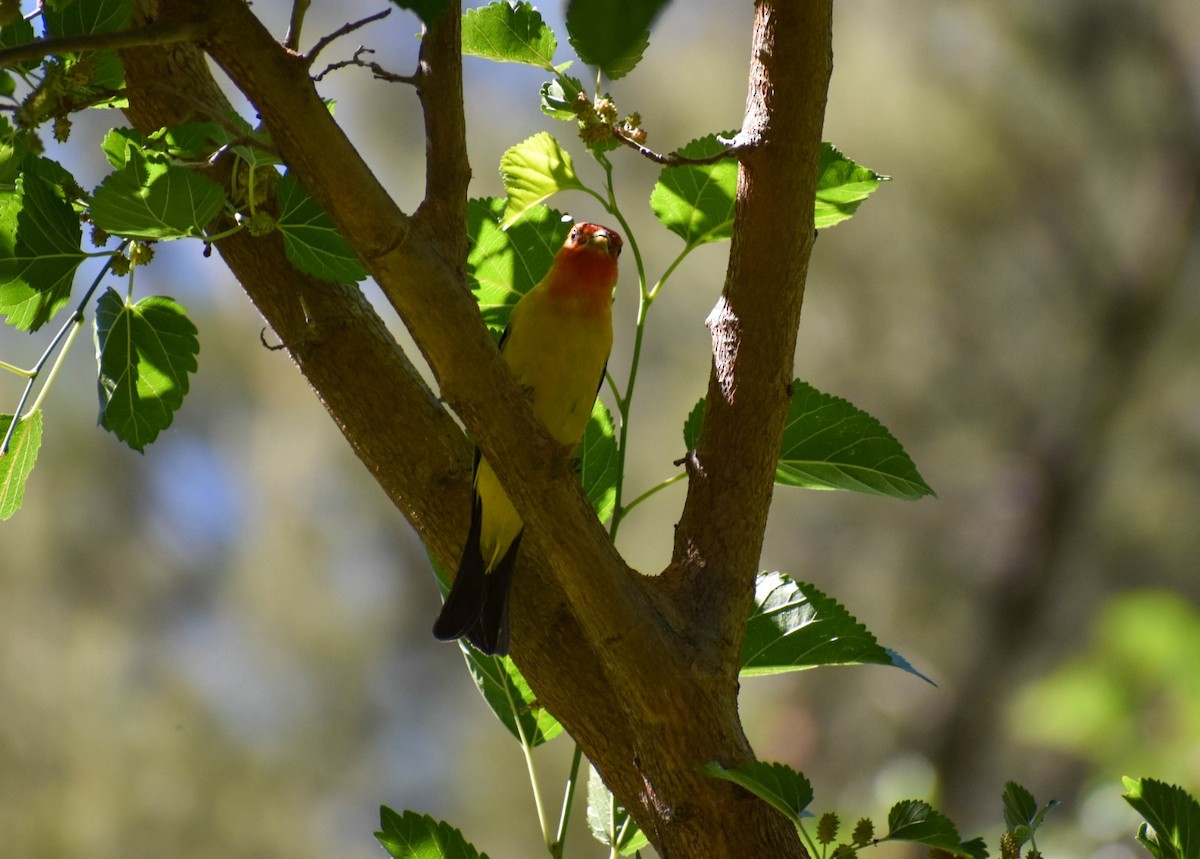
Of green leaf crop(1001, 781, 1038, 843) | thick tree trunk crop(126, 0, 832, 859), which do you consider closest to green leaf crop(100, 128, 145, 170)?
thick tree trunk crop(126, 0, 832, 859)

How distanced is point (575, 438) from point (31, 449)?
34.8 inches

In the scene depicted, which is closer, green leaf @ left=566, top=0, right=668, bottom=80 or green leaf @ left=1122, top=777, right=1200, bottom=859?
green leaf @ left=566, top=0, right=668, bottom=80

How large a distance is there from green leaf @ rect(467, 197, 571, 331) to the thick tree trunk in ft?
0.48

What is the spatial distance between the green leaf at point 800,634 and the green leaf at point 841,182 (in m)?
0.38

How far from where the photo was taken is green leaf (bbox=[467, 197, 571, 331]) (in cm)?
127

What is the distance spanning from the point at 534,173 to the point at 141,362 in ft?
1.42

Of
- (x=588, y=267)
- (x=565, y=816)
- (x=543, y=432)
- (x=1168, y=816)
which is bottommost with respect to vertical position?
(x=1168, y=816)

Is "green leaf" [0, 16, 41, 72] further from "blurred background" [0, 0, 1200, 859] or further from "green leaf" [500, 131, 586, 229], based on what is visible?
"blurred background" [0, 0, 1200, 859]

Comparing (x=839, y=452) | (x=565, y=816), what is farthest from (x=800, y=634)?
(x=565, y=816)

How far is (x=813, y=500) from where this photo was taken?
13.1 feet

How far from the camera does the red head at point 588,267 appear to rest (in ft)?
5.75

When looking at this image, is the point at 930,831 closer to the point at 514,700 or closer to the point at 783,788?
the point at 783,788

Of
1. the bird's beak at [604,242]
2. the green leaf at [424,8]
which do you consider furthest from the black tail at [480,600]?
the green leaf at [424,8]

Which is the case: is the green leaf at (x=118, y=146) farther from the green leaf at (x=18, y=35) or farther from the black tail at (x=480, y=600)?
the black tail at (x=480, y=600)
